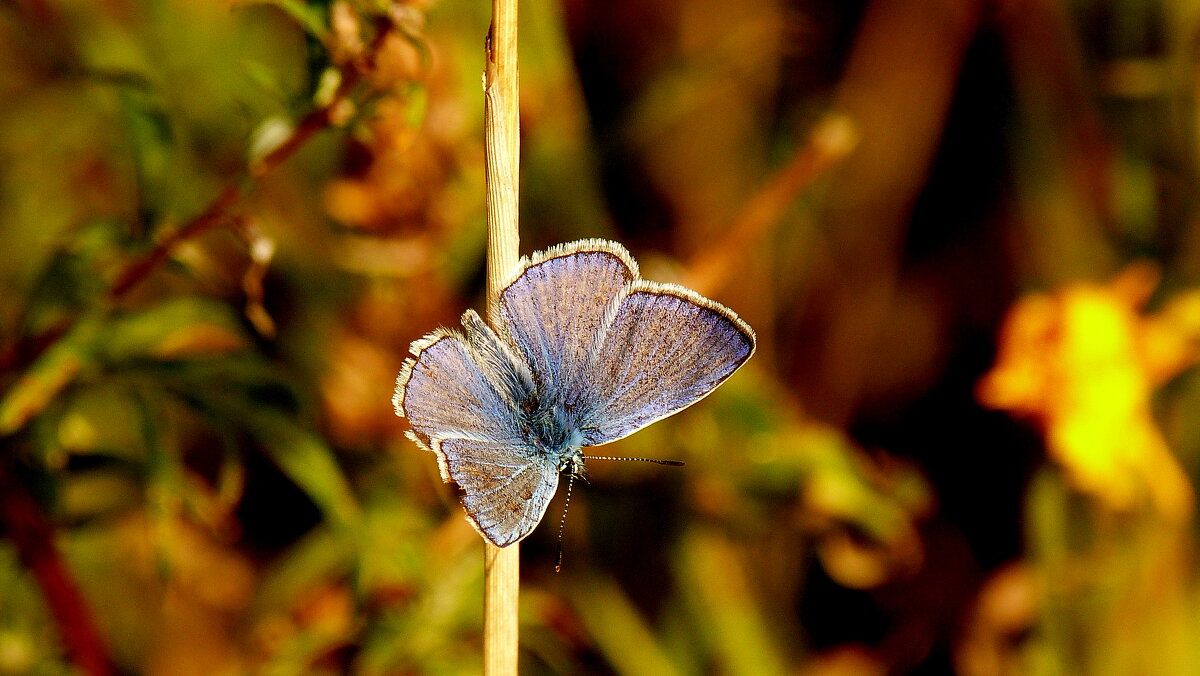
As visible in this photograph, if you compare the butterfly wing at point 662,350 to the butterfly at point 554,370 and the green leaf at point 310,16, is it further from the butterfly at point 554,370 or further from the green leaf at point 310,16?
the green leaf at point 310,16

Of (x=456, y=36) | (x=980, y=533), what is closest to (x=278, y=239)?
(x=456, y=36)

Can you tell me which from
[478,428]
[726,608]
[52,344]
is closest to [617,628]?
[726,608]

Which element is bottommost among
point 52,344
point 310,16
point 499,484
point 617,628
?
point 499,484

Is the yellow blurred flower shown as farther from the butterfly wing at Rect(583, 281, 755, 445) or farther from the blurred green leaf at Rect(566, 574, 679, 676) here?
the butterfly wing at Rect(583, 281, 755, 445)

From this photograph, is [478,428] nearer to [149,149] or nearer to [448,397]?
[448,397]

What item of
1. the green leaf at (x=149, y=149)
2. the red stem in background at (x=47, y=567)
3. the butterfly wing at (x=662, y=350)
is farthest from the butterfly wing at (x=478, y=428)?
the red stem in background at (x=47, y=567)

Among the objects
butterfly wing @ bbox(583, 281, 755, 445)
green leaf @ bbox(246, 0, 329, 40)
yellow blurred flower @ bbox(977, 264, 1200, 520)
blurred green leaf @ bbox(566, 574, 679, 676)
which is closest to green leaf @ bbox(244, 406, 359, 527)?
butterfly wing @ bbox(583, 281, 755, 445)

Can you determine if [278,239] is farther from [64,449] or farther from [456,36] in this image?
[64,449]
